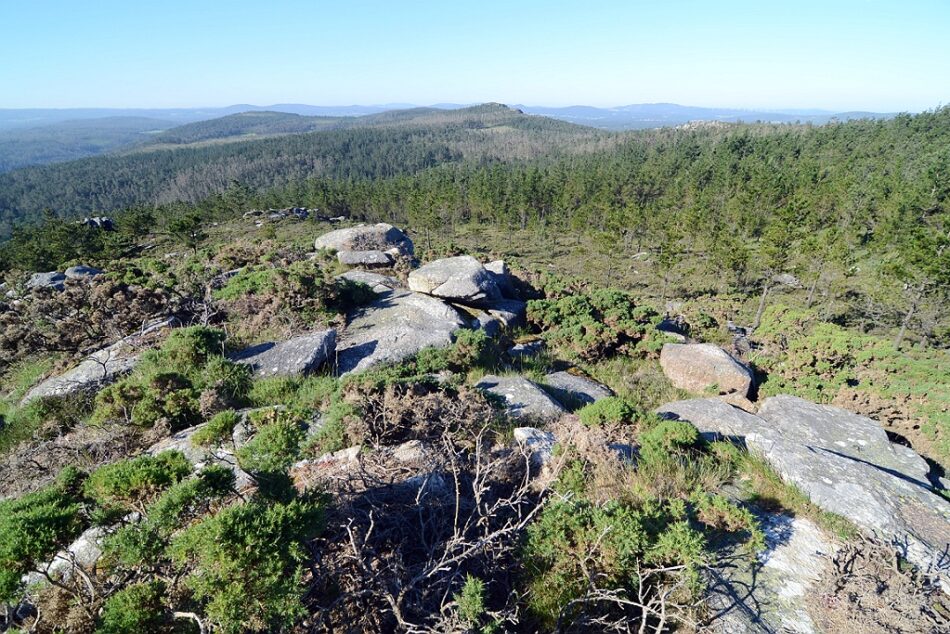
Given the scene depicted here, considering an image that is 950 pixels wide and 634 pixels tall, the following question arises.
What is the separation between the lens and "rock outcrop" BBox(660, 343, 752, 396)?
1098 centimetres

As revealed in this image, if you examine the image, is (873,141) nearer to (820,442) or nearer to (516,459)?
(820,442)

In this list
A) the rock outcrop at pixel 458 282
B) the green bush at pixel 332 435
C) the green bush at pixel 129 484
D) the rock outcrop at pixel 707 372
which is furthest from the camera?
the rock outcrop at pixel 458 282

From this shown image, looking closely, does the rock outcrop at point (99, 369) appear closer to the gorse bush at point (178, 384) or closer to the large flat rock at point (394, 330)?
the gorse bush at point (178, 384)

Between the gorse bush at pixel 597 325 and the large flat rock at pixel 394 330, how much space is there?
10.7 ft

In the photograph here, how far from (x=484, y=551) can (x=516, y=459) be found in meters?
1.63

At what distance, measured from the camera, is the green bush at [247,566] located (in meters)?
2.55

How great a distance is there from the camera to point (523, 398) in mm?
7723

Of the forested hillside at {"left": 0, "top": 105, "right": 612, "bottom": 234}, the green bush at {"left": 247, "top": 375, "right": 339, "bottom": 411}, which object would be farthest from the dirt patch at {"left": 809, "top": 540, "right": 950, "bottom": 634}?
the forested hillside at {"left": 0, "top": 105, "right": 612, "bottom": 234}

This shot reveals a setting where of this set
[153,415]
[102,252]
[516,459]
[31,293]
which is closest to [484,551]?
[516,459]

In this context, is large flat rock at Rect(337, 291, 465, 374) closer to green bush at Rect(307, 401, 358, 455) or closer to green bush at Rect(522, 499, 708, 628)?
green bush at Rect(307, 401, 358, 455)

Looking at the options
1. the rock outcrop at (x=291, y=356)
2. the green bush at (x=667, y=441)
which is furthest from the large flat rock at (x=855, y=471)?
the rock outcrop at (x=291, y=356)

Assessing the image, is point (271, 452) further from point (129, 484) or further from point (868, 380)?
point (868, 380)

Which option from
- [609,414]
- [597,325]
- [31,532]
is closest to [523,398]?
[609,414]

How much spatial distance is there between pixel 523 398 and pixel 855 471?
467cm
